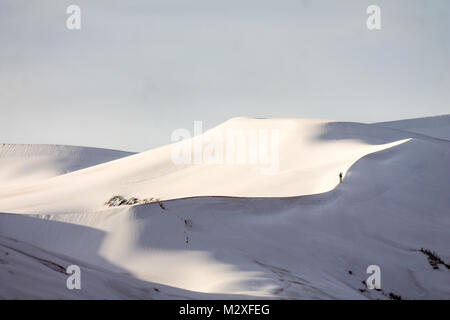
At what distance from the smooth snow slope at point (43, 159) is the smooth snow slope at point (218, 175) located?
1386 centimetres

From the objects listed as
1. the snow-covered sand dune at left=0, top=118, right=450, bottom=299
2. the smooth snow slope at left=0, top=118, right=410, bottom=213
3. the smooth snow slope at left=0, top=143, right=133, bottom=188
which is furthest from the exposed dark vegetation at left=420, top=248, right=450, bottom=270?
the smooth snow slope at left=0, top=143, right=133, bottom=188

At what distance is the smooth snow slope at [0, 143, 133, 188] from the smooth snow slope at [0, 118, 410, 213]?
13.9m

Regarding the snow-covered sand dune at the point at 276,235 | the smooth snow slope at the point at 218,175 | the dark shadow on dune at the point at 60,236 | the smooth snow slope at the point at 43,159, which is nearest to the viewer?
the snow-covered sand dune at the point at 276,235

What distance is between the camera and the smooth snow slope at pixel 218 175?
21.8 metres

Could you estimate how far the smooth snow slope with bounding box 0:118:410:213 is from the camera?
21.8m

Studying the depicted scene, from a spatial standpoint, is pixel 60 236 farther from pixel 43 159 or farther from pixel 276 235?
pixel 43 159

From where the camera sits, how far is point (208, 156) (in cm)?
2822

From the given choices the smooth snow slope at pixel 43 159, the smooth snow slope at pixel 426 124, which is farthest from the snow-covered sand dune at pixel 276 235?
the smooth snow slope at pixel 43 159

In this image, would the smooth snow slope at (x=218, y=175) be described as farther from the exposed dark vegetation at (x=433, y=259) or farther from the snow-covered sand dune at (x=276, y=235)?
the exposed dark vegetation at (x=433, y=259)

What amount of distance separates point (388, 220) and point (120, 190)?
11607mm

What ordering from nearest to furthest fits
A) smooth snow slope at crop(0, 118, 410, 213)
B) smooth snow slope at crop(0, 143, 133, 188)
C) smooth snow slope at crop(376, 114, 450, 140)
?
smooth snow slope at crop(0, 118, 410, 213)
smooth snow slope at crop(376, 114, 450, 140)
smooth snow slope at crop(0, 143, 133, 188)

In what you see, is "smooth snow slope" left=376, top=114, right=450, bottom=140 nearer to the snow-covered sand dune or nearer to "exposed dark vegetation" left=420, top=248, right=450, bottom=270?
the snow-covered sand dune
